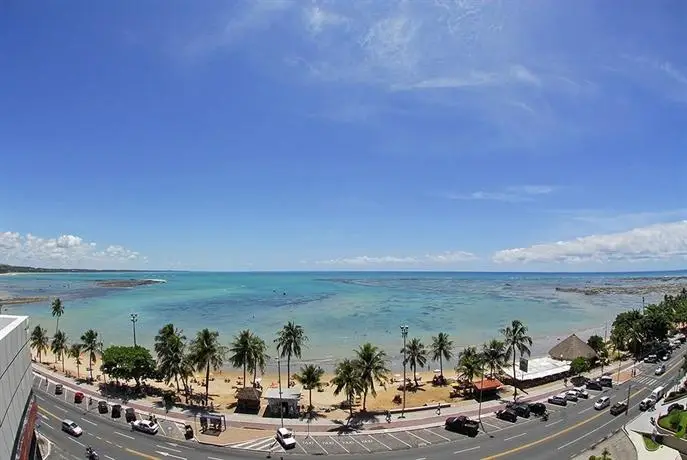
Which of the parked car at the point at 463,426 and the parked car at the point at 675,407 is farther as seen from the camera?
the parked car at the point at 675,407

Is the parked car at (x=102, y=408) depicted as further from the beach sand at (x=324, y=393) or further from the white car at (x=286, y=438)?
the white car at (x=286, y=438)

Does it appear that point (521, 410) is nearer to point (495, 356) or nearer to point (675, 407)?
point (495, 356)

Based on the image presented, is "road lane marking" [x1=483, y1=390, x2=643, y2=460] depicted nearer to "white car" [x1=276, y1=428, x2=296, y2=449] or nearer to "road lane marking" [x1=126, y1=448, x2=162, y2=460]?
"white car" [x1=276, y1=428, x2=296, y2=449]

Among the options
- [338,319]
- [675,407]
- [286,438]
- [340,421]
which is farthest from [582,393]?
[338,319]

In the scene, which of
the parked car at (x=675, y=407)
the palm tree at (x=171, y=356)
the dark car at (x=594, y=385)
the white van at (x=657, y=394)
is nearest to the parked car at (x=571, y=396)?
the dark car at (x=594, y=385)

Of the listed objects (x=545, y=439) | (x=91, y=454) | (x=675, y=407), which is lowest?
(x=545, y=439)

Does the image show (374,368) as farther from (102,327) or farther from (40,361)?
(102,327)
